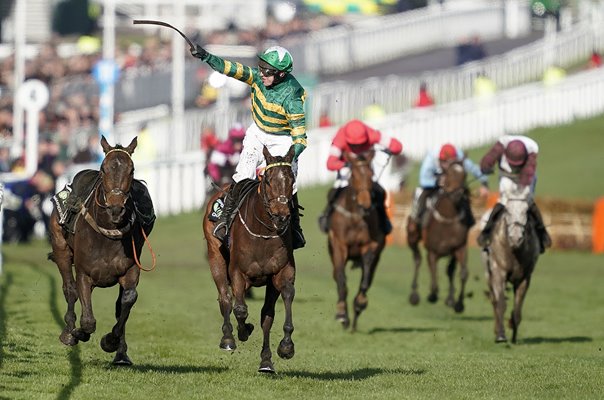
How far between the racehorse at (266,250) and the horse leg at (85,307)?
1.04 metres

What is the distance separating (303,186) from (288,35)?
14327mm

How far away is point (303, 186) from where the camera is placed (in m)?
37.2

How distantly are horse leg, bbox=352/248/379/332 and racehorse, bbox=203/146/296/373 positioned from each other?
5849 mm

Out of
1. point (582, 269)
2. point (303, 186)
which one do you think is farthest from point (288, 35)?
point (582, 269)

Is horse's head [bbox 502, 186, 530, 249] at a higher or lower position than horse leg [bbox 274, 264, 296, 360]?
higher

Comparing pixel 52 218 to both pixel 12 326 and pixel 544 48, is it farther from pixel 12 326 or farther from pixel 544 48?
pixel 544 48

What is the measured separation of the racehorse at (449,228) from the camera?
71.9 ft

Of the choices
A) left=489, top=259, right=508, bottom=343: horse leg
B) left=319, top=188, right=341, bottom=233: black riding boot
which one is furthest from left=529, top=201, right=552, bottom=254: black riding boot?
left=319, top=188, right=341, bottom=233: black riding boot

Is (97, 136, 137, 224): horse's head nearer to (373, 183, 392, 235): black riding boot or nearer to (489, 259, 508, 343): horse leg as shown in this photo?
(489, 259, 508, 343): horse leg

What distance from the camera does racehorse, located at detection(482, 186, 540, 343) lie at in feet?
57.7

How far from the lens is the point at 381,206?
19.7 meters

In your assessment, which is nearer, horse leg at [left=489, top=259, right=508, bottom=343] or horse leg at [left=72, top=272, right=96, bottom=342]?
horse leg at [left=72, top=272, right=96, bottom=342]

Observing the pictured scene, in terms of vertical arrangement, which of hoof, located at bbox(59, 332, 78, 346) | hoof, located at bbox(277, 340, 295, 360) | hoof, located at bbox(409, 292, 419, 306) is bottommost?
hoof, located at bbox(277, 340, 295, 360)

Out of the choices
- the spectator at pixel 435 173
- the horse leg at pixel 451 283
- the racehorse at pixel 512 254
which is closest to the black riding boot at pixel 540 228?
the racehorse at pixel 512 254
